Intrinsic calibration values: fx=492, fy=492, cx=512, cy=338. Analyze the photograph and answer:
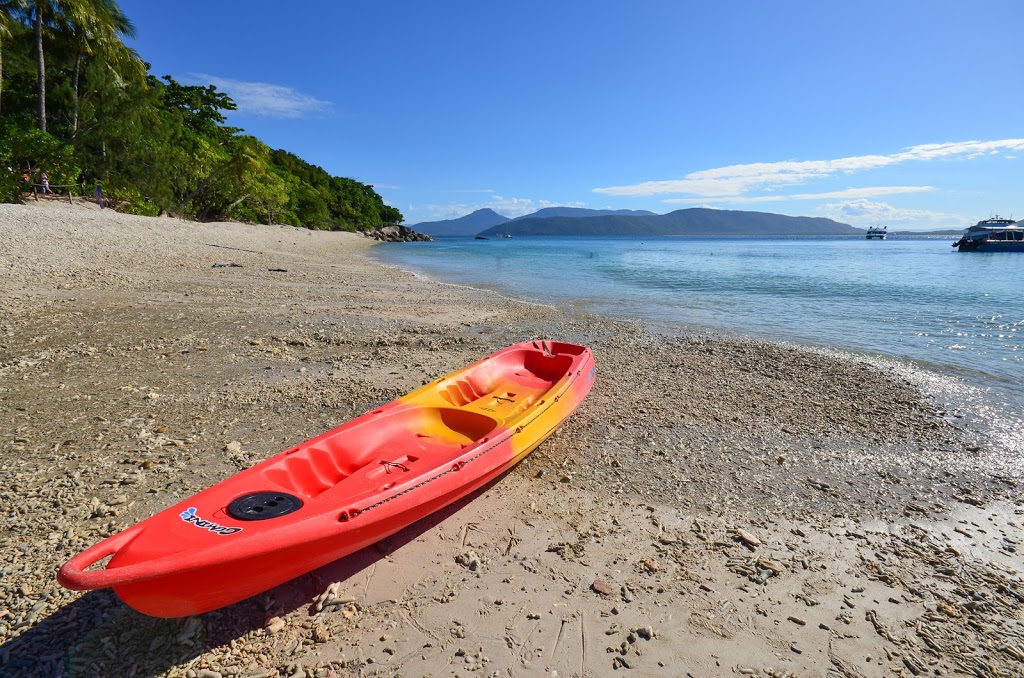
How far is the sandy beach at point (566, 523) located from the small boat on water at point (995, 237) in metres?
76.6

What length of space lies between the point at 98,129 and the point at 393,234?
6129 centimetres

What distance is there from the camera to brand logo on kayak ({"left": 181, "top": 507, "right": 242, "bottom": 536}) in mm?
2650

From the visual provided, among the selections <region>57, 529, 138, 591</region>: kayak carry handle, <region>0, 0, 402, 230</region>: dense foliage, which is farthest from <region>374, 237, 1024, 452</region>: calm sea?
<region>0, 0, 402, 230</region>: dense foliage

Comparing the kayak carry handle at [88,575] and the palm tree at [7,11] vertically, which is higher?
the palm tree at [7,11]

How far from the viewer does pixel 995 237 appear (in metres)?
62.2

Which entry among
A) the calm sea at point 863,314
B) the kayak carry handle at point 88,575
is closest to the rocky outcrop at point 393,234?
the calm sea at point 863,314

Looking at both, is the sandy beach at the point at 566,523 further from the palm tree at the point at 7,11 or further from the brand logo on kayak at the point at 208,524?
the palm tree at the point at 7,11

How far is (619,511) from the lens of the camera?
4254 mm

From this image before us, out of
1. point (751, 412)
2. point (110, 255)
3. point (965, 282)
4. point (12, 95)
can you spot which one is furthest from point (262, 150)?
point (965, 282)

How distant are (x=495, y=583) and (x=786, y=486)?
3173 millimetres

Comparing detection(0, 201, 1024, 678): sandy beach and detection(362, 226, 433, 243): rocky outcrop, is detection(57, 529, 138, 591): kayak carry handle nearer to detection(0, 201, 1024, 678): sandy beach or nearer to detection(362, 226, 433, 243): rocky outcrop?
detection(0, 201, 1024, 678): sandy beach

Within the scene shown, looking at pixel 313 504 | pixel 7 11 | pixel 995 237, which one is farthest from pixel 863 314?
pixel 995 237

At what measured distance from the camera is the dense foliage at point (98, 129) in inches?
903

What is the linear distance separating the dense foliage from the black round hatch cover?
26238 mm
